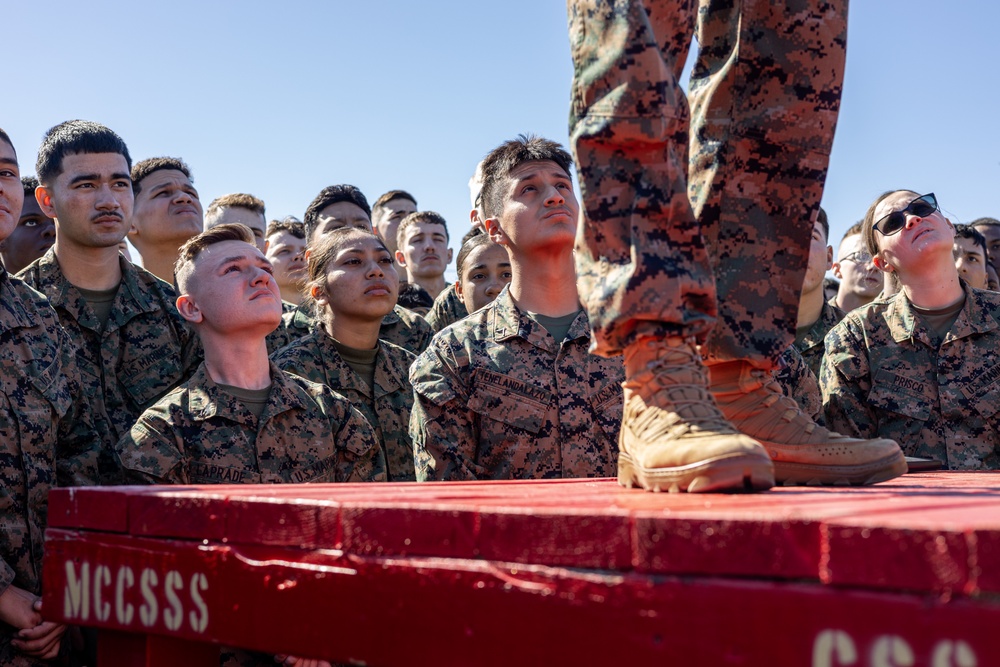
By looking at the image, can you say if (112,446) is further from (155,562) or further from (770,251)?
(770,251)

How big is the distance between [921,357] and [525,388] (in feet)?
7.85

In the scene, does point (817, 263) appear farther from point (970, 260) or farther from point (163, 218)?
point (163, 218)

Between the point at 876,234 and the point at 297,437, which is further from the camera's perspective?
the point at 876,234

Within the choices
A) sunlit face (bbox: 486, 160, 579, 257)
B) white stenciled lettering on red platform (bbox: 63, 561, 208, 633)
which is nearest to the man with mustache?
sunlit face (bbox: 486, 160, 579, 257)

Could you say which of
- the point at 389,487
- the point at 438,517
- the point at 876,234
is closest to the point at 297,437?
the point at 389,487

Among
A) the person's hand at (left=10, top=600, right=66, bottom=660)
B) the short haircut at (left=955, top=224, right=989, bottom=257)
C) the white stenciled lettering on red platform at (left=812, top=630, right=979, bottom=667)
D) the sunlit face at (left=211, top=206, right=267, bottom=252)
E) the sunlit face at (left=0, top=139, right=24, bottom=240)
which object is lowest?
the person's hand at (left=10, top=600, right=66, bottom=660)

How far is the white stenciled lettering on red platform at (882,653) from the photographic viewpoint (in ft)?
3.90

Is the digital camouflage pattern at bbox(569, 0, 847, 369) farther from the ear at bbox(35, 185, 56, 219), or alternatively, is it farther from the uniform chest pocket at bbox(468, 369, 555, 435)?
the ear at bbox(35, 185, 56, 219)

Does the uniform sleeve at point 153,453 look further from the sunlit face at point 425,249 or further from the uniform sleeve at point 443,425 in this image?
the sunlit face at point 425,249

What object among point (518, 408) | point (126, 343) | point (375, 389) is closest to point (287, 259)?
point (375, 389)

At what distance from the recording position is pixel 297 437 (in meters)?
4.12

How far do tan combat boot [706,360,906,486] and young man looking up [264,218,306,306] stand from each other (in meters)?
5.77

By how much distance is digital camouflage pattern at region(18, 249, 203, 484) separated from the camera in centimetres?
465

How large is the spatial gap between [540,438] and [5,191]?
239 centimetres
